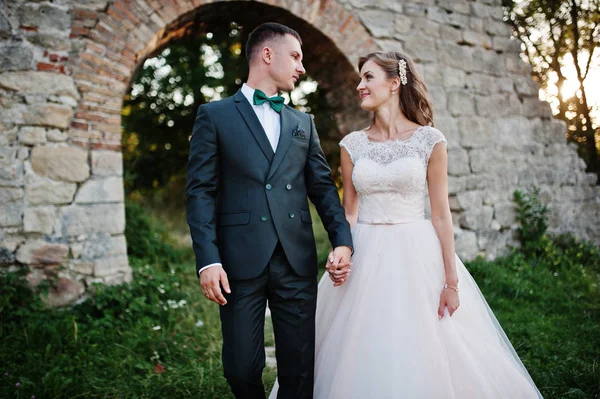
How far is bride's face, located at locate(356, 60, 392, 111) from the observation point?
254cm

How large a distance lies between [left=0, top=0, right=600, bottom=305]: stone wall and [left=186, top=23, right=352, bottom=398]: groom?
221 centimetres

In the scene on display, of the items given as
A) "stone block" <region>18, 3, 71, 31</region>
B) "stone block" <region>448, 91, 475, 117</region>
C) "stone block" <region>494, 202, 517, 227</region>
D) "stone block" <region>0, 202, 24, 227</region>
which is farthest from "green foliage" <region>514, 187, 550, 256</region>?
"stone block" <region>0, 202, 24, 227</region>

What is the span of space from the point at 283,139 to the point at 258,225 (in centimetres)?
45

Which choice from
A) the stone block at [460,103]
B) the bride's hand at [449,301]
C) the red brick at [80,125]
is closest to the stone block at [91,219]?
the red brick at [80,125]

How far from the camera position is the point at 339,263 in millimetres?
2088

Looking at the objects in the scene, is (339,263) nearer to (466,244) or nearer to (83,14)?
(83,14)

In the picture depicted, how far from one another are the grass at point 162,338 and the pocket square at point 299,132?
180 cm

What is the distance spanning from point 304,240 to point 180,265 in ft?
13.7

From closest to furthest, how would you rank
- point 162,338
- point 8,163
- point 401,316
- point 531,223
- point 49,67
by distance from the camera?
point 401,316 < point 162,338 < point 8,163 < point 49,67 < point 531,223

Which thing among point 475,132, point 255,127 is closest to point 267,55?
point 255,127

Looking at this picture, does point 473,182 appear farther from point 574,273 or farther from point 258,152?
point 258,152

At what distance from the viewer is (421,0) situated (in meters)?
5.16

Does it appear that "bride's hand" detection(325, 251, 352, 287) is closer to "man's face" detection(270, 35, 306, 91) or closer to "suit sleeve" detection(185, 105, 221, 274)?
"suit sleeve" detection(185, 105, 221, 274)

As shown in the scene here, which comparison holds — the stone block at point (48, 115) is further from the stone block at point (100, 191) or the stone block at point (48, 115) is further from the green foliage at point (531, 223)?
the green foliage at point (531, 223)
